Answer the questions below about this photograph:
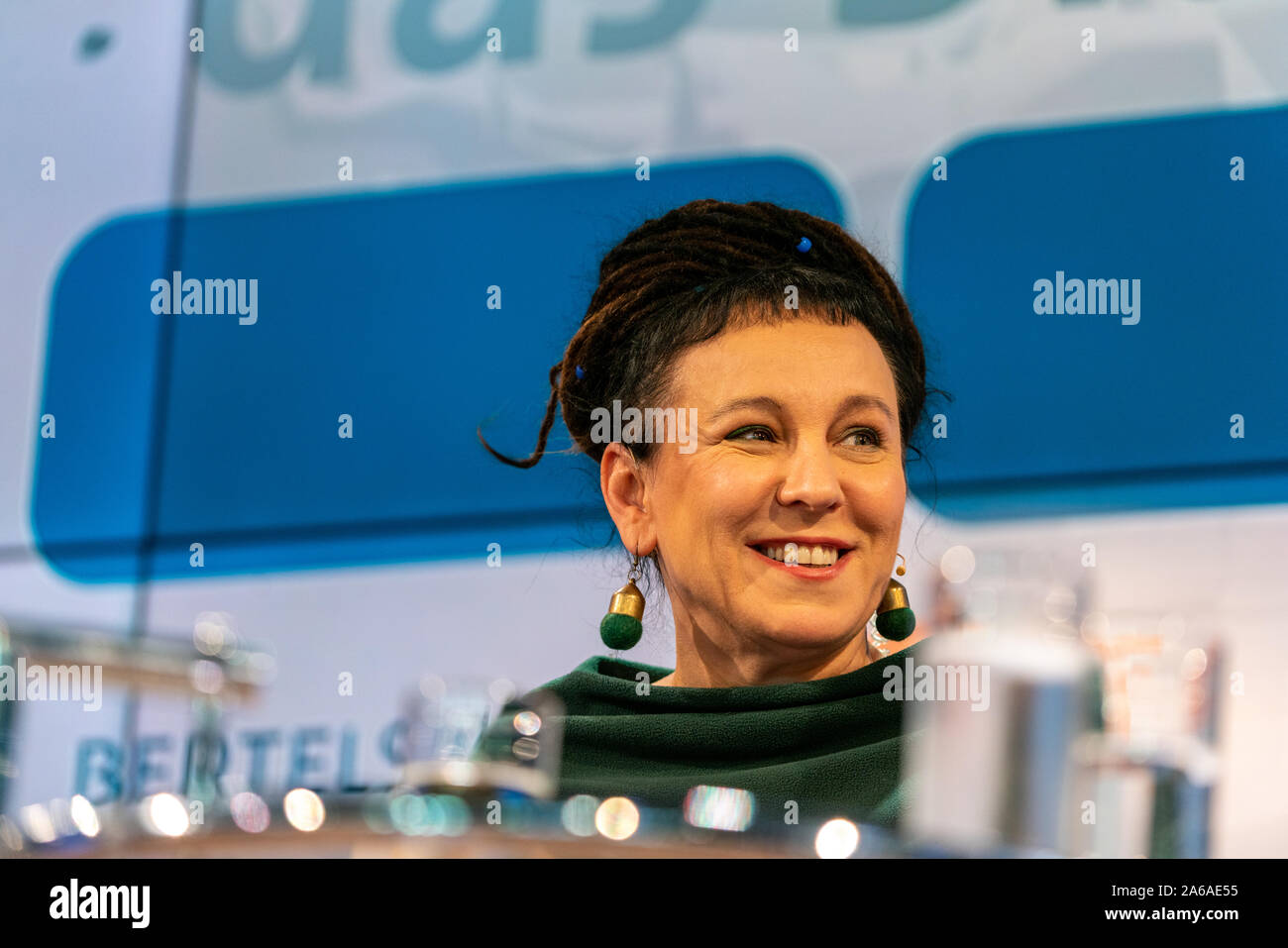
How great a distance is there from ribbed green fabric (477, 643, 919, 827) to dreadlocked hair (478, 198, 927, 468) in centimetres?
31

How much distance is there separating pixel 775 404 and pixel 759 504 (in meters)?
0.10

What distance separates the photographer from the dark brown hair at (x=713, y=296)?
147 cm

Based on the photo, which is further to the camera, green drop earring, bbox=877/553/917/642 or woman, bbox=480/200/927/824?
green drop earring, bbox=877/553/917/642

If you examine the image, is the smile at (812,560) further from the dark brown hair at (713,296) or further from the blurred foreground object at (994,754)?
the blurred foreground object at (994,754)

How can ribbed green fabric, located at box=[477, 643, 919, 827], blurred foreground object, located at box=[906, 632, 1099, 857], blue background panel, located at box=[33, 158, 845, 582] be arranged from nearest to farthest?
blurred foreground object, located at box=[906, 632, 1099, 857]
ribbed green fabric, located at box=[477, 643, 919, 827]
blue background panel, located at box=[33, 158, 845, 582]

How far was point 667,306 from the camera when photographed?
1.55m

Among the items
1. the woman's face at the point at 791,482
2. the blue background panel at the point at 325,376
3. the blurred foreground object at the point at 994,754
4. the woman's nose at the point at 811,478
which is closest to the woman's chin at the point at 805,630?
the woman's face at the point at 791,482

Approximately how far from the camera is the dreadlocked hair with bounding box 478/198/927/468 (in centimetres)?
147

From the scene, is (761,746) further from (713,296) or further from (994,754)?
(994,754)

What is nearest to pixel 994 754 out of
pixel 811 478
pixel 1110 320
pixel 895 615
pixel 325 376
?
pixel 811 478

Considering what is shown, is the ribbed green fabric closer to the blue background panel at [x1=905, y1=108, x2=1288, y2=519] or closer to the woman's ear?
the woman's ear

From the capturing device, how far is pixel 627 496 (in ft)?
5.24

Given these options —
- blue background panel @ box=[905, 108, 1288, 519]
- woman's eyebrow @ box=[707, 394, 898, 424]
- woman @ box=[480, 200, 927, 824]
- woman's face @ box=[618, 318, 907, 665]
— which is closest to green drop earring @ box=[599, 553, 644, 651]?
woman @ box=[480, 200, 927, 824]
